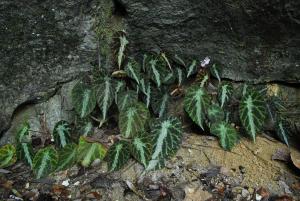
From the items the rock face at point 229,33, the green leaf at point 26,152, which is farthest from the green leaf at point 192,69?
the green leaf at point 26,152

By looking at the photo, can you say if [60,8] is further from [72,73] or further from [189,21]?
[189,21]

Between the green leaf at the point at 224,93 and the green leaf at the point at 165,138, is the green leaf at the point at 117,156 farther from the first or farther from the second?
the green leaf at the point at 224,93

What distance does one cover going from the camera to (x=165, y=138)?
2947mm

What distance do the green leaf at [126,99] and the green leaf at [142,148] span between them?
24cm

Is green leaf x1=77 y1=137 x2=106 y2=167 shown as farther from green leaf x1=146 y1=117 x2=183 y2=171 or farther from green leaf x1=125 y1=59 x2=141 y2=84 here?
green leaf x1=125 y1=59 x2=141 y2=84

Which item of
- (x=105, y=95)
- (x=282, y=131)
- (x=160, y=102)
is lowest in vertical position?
(x=282, y=131)

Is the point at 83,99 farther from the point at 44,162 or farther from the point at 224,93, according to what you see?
the point at 224,93

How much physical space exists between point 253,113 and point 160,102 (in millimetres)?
590

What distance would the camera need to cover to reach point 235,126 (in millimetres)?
3164

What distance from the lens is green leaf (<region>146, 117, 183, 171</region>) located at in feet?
9.59

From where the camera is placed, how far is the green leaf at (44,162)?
2.92 meters

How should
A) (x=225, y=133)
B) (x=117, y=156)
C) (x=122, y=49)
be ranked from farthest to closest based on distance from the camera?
1. (x=122, y=49)
2. (x=225, y=133)
3. (x=117, y=156)

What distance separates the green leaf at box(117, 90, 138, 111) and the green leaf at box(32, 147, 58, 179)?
1.61 ft

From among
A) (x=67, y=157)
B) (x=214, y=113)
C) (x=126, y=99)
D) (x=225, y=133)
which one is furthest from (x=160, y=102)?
(x=67, y=157)
